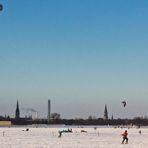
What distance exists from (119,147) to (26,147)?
602 cm

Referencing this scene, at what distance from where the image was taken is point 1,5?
67.3 feet

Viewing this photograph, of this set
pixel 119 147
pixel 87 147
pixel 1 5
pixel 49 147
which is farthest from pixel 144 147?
pixel 1 5

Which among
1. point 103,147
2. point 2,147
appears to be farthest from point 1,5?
point 103,147

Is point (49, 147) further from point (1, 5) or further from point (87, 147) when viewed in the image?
point (1, 5)

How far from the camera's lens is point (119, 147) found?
31594mm

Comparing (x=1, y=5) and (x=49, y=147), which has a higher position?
(x=1, y=5)

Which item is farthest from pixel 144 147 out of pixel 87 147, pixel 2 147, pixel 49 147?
pixel 2 147

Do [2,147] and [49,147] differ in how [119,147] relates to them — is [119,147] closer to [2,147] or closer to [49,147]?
[49,147]

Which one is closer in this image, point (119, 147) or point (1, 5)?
point (1, 5)

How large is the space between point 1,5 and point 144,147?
611 inches

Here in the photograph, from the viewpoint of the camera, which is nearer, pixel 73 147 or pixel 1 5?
pixel 1 5

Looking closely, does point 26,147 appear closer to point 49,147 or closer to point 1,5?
point 49,147

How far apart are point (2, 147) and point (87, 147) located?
17.5 ft

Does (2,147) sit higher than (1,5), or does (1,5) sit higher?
(1,5)
